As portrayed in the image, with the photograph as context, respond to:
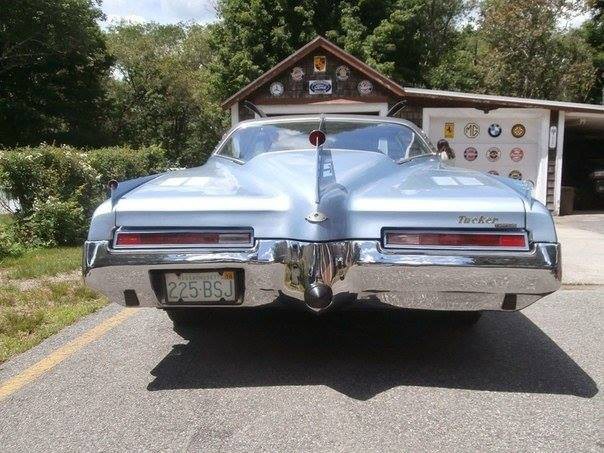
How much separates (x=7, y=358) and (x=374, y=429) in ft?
8.52

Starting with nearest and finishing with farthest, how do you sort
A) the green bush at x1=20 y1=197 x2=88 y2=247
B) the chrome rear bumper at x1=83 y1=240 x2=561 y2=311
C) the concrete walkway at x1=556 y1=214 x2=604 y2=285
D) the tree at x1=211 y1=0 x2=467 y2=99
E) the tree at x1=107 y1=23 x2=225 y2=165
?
the chrome rear bumper at x1=83 y1=240 x2=561 y2=311 → the concrete walkway at x1=556 y1=214 x2=604 y2=285 → the green bush at x1=20 y1=197 x2=88 y2=247 → the tree at x1=211 y1=0 x2=467 y2=99 → the tree at x1=107 y1=23 x2=225 y2=165

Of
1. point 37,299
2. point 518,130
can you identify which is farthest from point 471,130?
point 37,299

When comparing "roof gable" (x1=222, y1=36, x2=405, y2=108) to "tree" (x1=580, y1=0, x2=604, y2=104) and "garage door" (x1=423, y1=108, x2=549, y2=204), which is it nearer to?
"garage door" (x1=423, y1=108, x2=549, y2=204)

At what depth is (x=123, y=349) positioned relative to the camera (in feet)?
13.6

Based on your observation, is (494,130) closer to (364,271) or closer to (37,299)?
(37,299)

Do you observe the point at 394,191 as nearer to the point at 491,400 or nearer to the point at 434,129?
the point at 491,400

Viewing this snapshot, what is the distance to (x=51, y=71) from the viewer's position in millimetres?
29016

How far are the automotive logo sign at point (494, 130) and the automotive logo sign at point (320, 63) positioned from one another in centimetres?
444

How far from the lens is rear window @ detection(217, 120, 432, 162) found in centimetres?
446

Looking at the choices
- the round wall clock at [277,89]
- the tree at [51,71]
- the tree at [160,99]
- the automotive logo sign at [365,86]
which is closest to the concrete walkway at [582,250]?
the automotive logo sign at [365,86]

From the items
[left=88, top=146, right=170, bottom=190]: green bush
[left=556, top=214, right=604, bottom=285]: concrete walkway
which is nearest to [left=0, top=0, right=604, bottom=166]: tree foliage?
[left=88, top=146, right=170, bottom=190]: green bush

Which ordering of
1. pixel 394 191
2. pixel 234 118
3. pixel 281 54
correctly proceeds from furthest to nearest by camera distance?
1. pixel 281 54
2. pixel 234 118
3. pixel 394 191

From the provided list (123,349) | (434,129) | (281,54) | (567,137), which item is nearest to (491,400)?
(123,349)

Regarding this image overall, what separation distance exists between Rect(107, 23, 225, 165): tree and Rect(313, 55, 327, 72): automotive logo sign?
18.8 m
